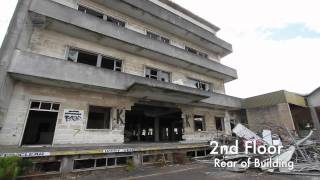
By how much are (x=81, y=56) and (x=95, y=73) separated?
247 centimetres

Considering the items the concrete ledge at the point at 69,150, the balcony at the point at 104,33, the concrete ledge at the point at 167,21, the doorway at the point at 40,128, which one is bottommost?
the concrete ledge at the point at 69,150

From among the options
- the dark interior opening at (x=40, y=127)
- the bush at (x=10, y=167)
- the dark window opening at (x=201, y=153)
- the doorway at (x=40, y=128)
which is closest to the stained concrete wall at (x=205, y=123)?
the dark window opening at (x=201, y=153)

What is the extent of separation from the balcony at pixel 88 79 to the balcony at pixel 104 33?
2.45m

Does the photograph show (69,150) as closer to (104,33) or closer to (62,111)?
(62,111)

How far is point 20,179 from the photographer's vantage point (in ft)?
22.2

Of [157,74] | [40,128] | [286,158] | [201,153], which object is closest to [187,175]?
[286,158]

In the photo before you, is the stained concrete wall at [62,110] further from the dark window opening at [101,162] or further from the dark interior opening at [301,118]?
the dark interior opening at [301,118]

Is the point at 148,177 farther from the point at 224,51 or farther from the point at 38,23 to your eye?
the point at 224,51

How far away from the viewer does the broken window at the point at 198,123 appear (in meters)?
16.3

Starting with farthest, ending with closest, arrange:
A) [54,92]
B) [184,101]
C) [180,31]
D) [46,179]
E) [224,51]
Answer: [224,51] → [180,31] → [184,101] → [54,92] → [46,179]

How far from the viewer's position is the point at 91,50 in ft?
40.0

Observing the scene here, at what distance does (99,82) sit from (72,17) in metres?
4.16

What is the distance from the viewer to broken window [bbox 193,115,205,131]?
16.3m

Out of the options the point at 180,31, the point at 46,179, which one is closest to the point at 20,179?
the point at 46,179
